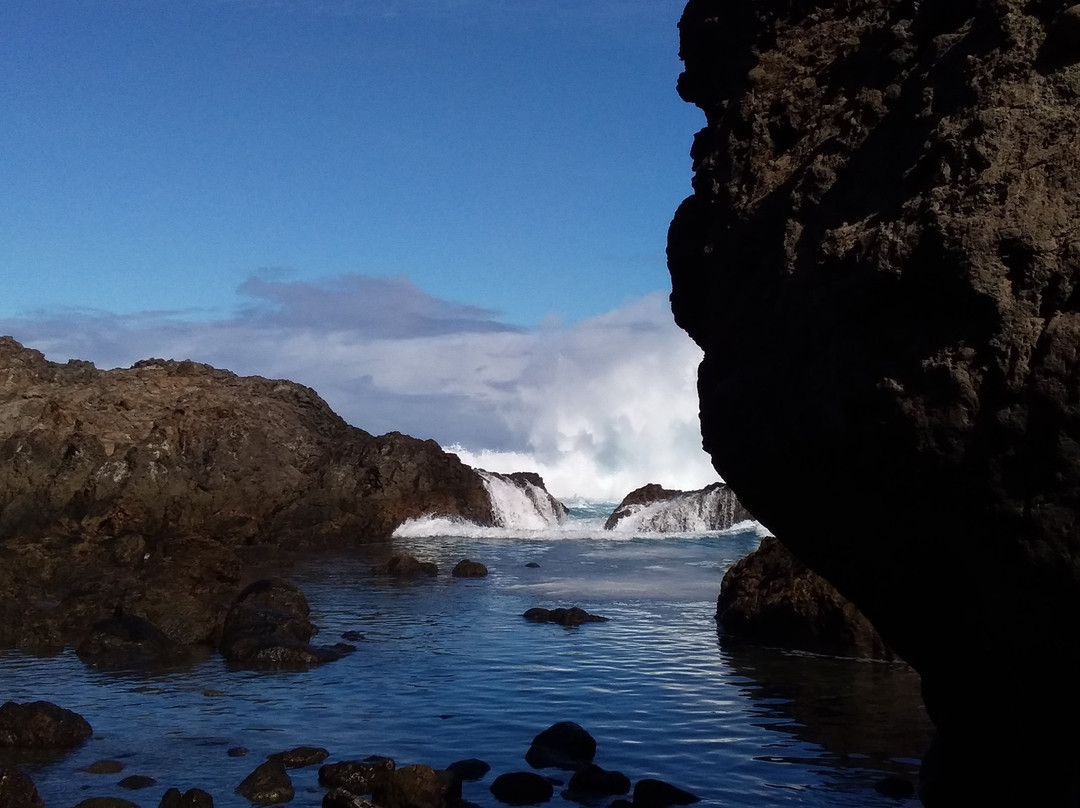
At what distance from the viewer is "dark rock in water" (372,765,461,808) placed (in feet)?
32.8

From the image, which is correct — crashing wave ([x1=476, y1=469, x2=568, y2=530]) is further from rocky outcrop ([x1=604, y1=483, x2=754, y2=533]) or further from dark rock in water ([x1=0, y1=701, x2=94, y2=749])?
dark rock in water ([x1=0, y1=701, x2=94, y2=749])

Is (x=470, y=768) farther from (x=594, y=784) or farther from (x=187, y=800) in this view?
(x=187, y=800)

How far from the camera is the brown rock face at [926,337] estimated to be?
5.73 m

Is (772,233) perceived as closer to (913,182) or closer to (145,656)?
(913,182)

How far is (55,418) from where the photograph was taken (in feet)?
138

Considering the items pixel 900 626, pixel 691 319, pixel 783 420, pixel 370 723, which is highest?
pixel 691 319

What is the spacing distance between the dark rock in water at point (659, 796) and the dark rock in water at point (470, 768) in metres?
1.74

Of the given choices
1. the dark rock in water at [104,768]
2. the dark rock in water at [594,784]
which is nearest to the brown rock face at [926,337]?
the dark rock in water at [594,784]

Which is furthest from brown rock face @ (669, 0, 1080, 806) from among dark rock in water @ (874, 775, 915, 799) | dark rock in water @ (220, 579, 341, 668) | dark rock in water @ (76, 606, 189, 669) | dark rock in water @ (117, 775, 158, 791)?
dark rock in water @ (76, 606, 189, 669)

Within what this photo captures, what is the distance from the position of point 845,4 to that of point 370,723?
10.00 meters

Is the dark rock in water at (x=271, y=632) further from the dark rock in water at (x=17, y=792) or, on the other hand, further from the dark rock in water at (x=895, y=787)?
the dark rock in water at (x=895, y=787)

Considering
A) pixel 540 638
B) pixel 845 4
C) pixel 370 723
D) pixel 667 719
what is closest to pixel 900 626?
pixel 845 4

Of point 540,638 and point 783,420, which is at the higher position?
point 783,420

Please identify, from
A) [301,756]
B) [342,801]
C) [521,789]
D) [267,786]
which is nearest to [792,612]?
[521,789]
